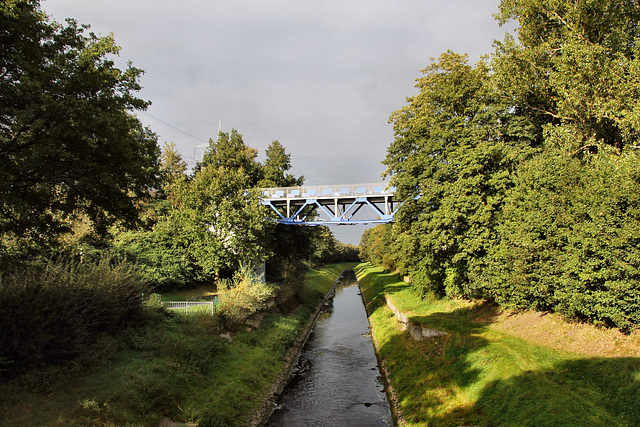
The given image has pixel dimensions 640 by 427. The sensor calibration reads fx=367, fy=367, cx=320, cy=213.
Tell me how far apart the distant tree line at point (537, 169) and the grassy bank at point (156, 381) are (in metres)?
12.8

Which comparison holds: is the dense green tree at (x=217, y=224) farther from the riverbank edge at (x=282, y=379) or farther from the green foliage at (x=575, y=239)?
the green foliage at (x=575, y=239)

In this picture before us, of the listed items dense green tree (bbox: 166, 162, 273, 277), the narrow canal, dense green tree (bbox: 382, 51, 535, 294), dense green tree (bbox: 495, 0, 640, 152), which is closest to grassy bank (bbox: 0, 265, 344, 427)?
the narrow canal

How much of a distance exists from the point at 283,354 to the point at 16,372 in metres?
14.5

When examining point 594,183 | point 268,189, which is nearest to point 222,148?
point 268,189

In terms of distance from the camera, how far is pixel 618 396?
10.4 meters

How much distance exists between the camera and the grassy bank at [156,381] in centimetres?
1045

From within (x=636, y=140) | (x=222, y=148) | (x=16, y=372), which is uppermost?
(x=222, y=148)

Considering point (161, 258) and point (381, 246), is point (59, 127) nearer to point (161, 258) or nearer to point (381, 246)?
point (161, 258)

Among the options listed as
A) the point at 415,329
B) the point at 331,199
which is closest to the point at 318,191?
the point at 331,199

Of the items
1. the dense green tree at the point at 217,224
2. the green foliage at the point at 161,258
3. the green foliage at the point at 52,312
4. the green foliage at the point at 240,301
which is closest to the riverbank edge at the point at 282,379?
the green foliage at the point at 240,301

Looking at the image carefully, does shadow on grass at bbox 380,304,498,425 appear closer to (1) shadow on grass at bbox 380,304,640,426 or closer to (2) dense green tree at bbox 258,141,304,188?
(1) shadow on grass at bbox 380,304,640,426

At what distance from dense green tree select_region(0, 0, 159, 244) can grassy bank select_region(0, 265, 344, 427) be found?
197 inches

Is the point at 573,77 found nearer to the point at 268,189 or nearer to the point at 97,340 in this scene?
the point at 97,340

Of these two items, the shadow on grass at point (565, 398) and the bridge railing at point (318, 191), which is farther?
the bridge railing at point (318, 191)
